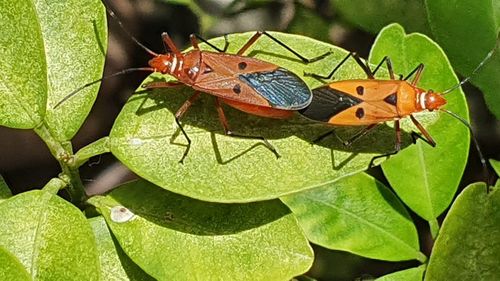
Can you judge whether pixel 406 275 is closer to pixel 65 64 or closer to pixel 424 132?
pixel 424 132

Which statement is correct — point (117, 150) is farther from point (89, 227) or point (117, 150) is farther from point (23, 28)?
point (23, 28)

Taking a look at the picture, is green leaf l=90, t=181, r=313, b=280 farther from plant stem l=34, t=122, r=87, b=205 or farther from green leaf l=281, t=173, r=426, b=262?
green leaf l=281, t=173, r=426, b=262

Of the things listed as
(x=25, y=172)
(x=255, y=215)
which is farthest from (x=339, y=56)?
(x=25, y=172)

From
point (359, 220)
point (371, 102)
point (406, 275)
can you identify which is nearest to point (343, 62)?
point (371, 102)

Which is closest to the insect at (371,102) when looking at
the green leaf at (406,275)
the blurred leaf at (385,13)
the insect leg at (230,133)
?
the insect leg at (230,133)

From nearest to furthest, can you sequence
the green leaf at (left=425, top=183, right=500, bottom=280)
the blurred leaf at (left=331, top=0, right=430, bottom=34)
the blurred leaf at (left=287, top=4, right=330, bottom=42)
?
the green leaf at (left=425, top=183, right=500, bottom=280), the blurred leaf at (left=331, top=0, right=430, bottom=34), the blurred leaf at (left=287, top=4, right=330, bottom=42)

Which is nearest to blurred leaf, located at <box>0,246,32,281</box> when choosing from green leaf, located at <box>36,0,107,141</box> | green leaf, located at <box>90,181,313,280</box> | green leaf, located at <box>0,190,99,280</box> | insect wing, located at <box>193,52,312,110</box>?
green leaf, located at <box>0,190,99,280</box>

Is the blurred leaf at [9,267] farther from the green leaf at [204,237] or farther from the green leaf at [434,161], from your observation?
the green leaf at [434,161]
